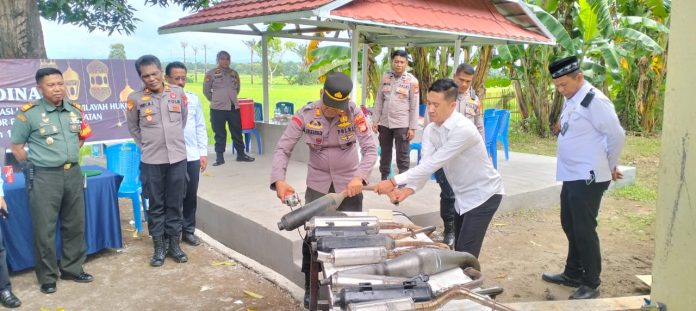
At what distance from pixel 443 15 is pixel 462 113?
241 centimetres

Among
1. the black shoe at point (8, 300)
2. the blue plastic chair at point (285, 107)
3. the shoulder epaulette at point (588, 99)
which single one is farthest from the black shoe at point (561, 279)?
the blue plastic chair at point (285, 107)

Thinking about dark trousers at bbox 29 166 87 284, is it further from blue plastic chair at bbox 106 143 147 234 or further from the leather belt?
blue plastic chair at bbox 106 143 147 234

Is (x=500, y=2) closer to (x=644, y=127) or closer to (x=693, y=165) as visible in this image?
(x=693, y=165)

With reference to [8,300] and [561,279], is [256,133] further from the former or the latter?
[561,279]

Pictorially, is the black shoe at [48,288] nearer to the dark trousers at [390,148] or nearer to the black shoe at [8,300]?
the black shoe at [8,300]

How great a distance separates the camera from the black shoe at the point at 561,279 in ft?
13.6

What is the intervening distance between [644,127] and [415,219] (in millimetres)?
11305

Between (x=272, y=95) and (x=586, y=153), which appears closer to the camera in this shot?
(x=586, y=153)

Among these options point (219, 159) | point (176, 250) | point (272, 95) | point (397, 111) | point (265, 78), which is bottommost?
point (176, 250)

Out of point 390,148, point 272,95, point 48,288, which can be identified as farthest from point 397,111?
point 272,95

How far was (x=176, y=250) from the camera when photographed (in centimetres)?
462

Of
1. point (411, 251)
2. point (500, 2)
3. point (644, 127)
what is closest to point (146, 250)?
point (411, 251)

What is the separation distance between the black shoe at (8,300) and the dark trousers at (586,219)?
4081 mm

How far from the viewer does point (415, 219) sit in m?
5.16
